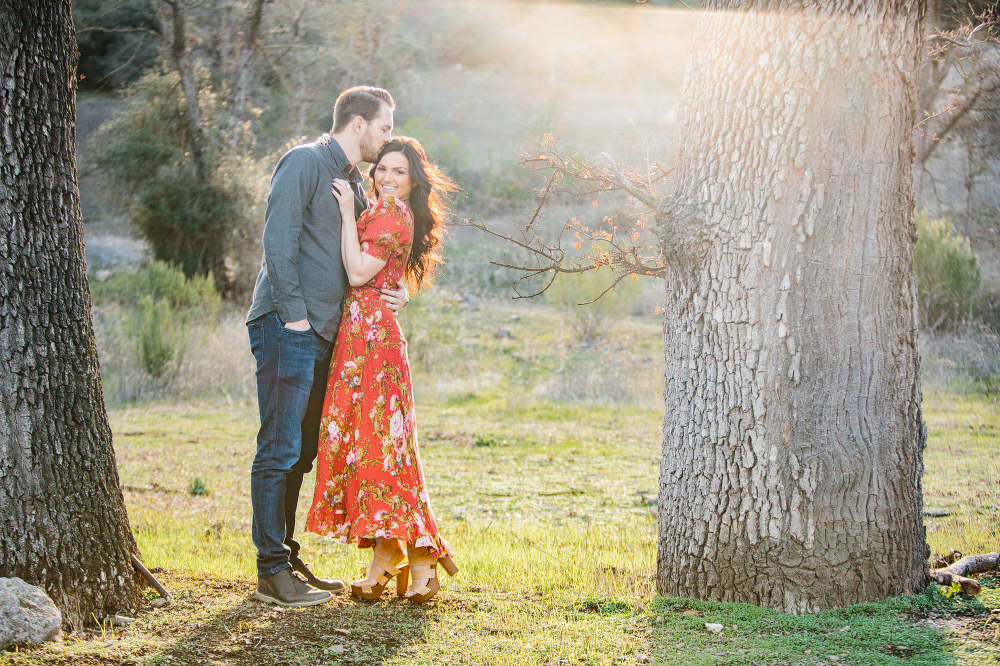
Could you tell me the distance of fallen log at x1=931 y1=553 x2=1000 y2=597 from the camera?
305 centimetres

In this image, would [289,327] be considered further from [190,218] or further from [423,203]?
[190,218]

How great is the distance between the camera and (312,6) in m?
19.2

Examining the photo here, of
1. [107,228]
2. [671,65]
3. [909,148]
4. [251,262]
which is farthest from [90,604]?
[671,65]

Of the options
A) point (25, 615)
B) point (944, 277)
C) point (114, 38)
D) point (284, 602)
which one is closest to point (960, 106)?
point (944, 277)

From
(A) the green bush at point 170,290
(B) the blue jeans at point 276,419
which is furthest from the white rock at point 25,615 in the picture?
(A) the green bush at point 170,290

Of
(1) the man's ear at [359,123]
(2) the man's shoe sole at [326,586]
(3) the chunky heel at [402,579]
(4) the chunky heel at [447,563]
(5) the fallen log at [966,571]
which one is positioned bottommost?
(2) the man's shoe sole at [326,586]

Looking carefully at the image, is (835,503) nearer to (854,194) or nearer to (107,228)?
(854,194)

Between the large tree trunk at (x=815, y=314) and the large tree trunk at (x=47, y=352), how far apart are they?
92.4 inches

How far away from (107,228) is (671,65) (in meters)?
25.9

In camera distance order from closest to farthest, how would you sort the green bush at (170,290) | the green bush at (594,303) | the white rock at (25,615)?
the white rock at (25,615) → the green bush at (170,290) → the green bush at (594,303)

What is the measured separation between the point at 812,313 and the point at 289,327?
2.01 metres

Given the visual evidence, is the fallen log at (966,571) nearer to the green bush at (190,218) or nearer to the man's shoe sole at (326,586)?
the man's shoe sole at (326,586)

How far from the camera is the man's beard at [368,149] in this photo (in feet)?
10.9

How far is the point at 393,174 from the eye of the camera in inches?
132
